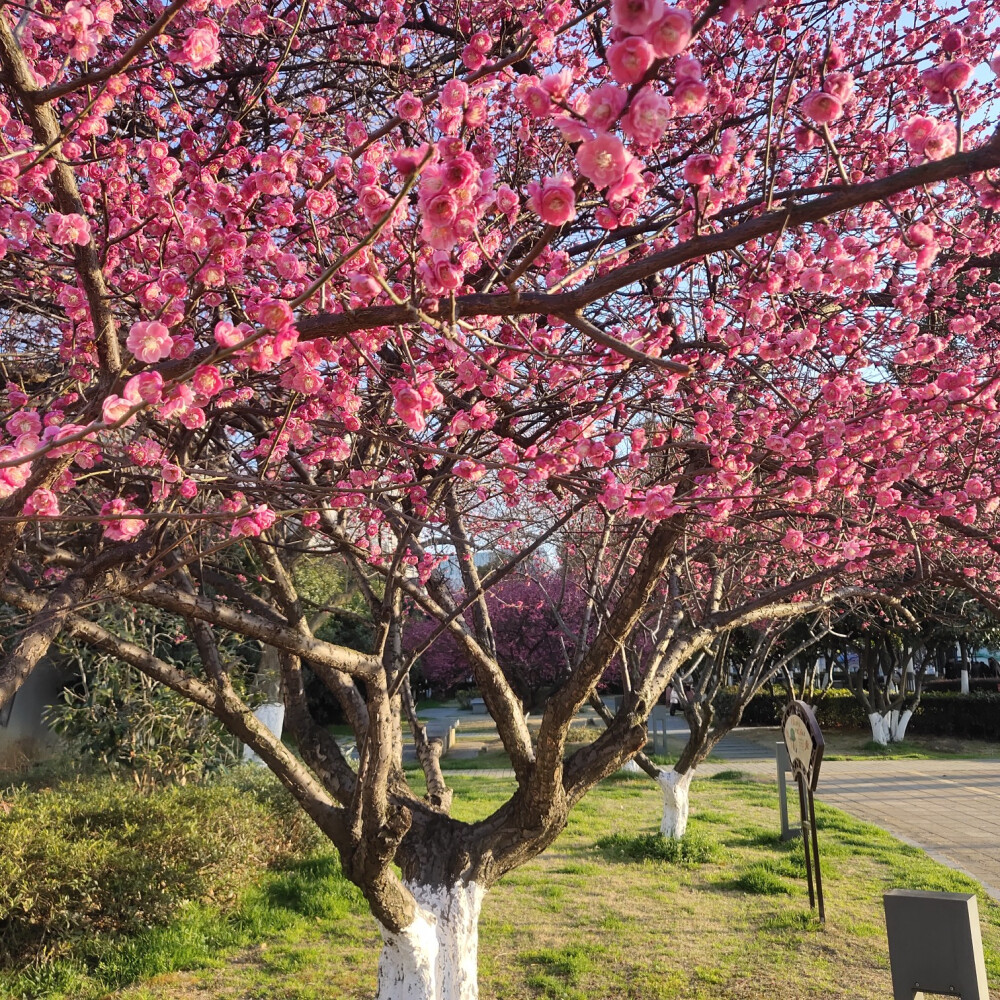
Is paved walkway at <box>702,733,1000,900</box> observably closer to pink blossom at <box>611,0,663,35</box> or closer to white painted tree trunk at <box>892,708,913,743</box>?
white painted tree trunk at <box>892,708,913,743</box>

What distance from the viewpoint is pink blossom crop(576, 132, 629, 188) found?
49.1 inches

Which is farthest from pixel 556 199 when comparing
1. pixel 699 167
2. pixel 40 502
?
pixel 40 502

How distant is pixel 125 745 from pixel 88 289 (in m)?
7.84

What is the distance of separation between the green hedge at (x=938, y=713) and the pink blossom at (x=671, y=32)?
1800 cm

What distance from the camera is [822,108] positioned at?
1642 millimetres

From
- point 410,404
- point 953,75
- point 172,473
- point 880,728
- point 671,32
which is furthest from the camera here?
point 880,728

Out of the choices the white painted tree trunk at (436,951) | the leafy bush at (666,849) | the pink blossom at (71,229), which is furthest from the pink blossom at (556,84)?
the leafy bush at (666,849)

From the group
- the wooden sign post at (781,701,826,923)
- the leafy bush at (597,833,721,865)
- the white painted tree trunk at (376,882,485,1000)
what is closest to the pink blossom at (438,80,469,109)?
the white painted tree trunk at (376,882,485,1000)

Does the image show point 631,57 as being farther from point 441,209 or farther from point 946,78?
point 946,78

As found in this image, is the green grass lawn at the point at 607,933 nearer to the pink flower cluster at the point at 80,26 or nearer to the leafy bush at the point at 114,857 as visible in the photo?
the leafy bush at the point at 114,857

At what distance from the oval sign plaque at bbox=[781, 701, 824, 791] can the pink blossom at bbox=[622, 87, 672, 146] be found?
5.15 metres

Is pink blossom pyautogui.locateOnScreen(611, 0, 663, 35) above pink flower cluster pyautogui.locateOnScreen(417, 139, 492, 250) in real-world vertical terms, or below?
above

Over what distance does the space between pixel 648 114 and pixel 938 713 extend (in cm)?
2027

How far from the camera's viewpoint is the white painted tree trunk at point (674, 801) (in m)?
7.80
